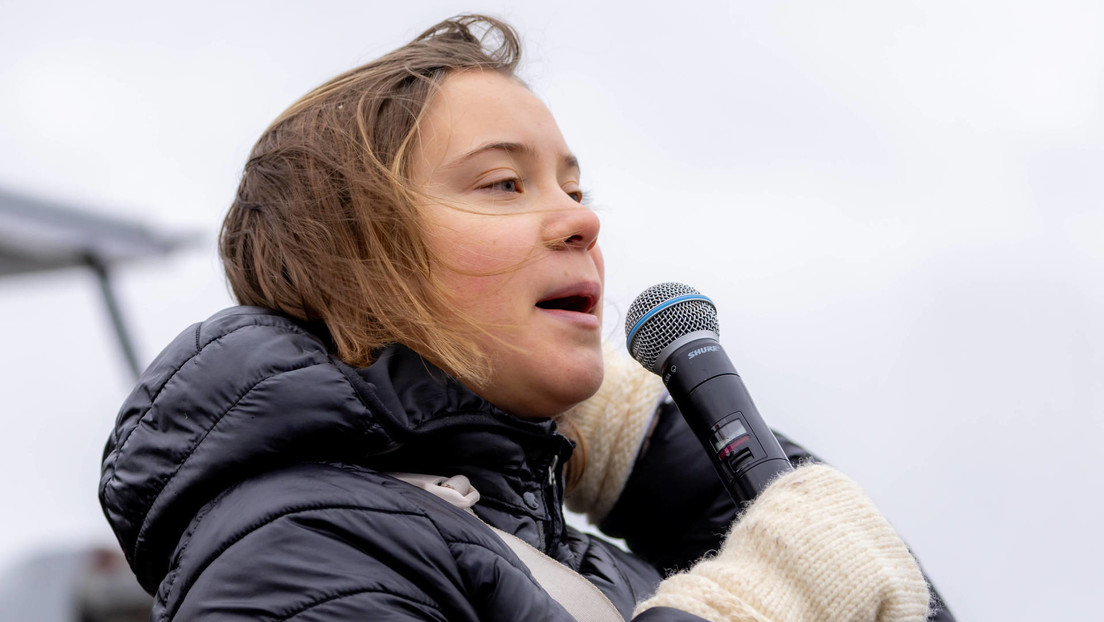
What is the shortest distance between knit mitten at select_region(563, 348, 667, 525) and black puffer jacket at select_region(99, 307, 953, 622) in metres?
0.28

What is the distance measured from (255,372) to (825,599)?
2.25 feet

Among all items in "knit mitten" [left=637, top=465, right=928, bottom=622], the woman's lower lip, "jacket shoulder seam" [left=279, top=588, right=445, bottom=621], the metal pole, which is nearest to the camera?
"jacket shoulder seam" [left=279, top=588, right=445, bottom=621]

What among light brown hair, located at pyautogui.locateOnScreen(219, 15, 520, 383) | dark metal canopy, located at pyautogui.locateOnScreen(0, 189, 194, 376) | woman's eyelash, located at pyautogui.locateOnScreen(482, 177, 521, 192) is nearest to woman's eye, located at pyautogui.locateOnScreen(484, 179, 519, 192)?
woman's eyelash, located at pyautogui.locateOnScreen(482, 177, 521, 192)

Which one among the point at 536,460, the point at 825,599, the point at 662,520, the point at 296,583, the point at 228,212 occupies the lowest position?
the point at 662,520

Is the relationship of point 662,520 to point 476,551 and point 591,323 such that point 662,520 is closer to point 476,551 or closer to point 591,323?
point 591,323

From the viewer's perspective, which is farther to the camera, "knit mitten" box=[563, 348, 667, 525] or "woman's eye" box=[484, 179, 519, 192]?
"knit mitten" box=[563, 348, 667, 525]

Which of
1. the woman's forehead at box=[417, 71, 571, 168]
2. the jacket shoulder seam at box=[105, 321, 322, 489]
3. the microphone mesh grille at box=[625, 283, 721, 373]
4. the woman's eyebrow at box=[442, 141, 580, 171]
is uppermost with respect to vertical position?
the woman's forehead at box=[417, 71, 571, 168]

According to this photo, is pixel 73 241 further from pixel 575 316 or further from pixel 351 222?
pixel 575 316

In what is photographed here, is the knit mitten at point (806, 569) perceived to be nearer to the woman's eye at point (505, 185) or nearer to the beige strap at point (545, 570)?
the beige strap at point (545, 570)

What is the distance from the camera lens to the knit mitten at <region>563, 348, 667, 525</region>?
1444mm

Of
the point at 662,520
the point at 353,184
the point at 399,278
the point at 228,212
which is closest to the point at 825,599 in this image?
the point at 662,520

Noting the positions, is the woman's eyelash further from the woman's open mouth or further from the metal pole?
the metal pole

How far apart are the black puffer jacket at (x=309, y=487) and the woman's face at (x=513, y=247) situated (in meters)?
0.08

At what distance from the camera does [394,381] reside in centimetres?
106
